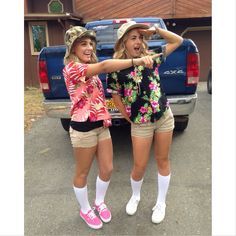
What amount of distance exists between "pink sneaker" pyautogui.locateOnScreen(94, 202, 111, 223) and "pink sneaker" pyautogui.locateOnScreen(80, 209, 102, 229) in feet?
0.23

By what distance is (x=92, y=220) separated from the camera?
9.38 ft

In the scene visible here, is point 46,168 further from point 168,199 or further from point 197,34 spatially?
point 197,34

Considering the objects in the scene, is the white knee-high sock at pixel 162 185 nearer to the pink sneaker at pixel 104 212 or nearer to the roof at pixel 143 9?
the pink sneaker at pixel 104 212

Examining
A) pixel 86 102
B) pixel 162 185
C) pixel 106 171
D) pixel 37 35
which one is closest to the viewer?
pixel 86 102

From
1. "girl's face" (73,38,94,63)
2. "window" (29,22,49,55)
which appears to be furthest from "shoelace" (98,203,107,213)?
"window" (29,22,49,55)

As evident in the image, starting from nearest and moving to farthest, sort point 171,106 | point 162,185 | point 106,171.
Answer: point 106,171
point 162,185
point 171,106

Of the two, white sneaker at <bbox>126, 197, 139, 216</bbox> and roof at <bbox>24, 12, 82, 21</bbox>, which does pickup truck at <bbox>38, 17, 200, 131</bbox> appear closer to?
white sneaker at <bbox>126, 197, 139, 216</bbox>

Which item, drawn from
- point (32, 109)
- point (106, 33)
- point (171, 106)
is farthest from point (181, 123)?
point (32, 109)

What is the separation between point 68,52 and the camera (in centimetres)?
248

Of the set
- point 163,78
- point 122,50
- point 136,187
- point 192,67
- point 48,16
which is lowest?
point 136,187

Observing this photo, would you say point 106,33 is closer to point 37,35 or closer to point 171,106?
point 171,106

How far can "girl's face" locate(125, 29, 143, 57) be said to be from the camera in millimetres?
2498

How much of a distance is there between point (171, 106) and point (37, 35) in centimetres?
1104
